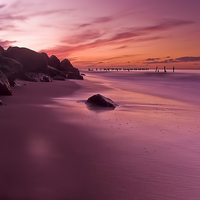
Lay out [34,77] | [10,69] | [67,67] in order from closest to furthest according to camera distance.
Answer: [10,69] → [34,77] → [67,67]

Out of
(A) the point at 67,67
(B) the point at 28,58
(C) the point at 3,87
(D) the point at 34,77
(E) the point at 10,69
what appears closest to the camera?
(C) the point at 3,87

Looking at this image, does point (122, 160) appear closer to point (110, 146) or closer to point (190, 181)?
point (110, 146)

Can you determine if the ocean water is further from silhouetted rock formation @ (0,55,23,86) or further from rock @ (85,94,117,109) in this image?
silhouetted rock formation @ (0,55,23,86)

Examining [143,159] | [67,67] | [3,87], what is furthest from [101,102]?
[67,67]

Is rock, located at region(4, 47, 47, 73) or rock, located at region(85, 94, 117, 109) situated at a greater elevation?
rock, located at region(4, 47, 47, 73)

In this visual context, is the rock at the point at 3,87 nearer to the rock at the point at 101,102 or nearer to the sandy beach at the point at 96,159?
the sandy beach at the point at 96,159

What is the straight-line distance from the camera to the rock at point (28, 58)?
86.0 feet

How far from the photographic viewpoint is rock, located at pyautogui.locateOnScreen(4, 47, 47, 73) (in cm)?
2622

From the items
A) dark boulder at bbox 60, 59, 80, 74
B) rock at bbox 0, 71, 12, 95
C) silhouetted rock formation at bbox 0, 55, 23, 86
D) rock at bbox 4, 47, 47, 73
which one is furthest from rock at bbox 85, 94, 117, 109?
dark boulder at bbox 60, 59, 80, 74

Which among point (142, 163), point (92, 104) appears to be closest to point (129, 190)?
point (142, 163)

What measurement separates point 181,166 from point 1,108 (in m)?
7.15

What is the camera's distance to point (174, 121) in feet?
27.7

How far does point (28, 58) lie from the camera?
87.6 feet

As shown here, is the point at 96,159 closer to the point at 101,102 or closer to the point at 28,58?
the point at 101,102
